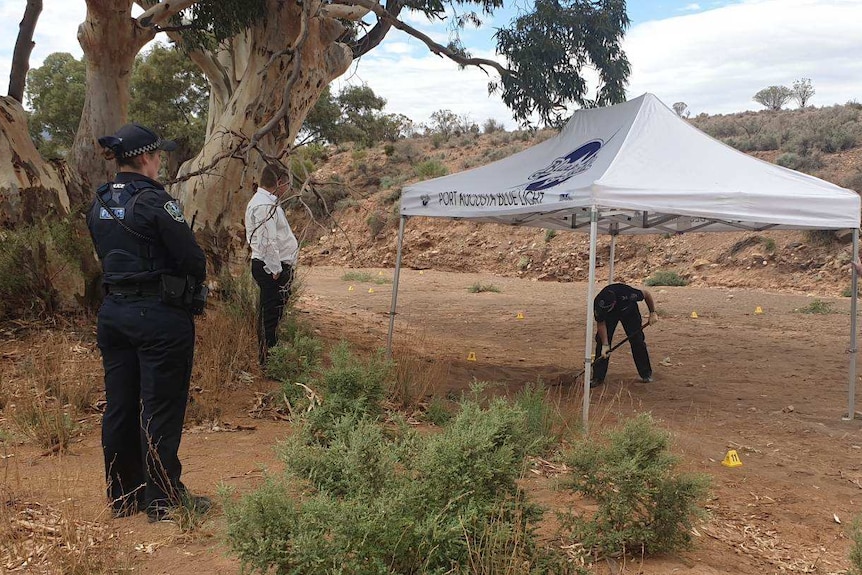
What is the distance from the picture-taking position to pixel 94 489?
14.3ft

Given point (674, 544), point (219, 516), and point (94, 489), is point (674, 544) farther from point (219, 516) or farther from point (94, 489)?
point (94, 489)

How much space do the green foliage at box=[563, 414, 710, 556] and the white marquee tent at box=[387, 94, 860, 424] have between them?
1914mm

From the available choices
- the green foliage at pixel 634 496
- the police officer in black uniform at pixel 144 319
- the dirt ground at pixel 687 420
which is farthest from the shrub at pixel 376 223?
the green foliage at pixel 634 496

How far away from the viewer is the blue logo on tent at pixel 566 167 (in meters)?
7.04

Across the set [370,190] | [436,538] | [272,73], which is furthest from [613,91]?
[370,190]

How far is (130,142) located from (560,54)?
8403 mm

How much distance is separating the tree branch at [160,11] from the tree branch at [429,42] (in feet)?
6.44

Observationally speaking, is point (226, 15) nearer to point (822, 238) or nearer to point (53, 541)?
point (53, 541)

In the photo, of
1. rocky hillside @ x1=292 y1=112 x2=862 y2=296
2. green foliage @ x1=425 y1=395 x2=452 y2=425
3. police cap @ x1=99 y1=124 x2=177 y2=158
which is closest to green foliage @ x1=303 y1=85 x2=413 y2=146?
rocky hillside @ x1=292 y1=112 x2=862 y2=296

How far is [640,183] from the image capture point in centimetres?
640

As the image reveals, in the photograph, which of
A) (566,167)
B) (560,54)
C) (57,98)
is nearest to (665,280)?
(560,54)

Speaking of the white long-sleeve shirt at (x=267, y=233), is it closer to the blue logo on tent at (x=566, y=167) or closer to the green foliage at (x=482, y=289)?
the blue logo on tent at (x=566, y=167)

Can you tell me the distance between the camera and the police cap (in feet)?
12.7

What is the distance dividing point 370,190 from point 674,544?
110ft
